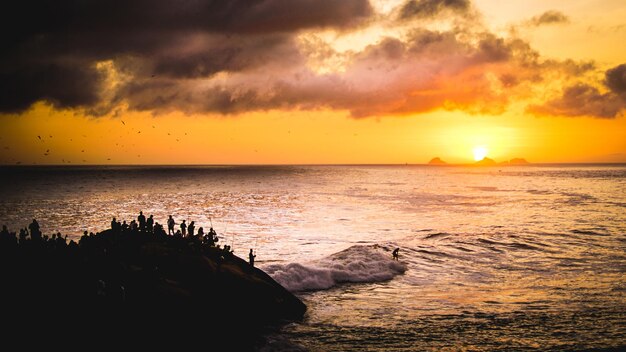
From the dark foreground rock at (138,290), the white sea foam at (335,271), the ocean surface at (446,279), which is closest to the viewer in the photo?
the dark foreground rock at (138,290)

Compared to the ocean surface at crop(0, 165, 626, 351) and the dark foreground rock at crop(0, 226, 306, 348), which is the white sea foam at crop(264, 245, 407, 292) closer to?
the ocean surface at crop(0, 165, 626, 351)

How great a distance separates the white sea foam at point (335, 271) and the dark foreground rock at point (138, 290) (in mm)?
4087

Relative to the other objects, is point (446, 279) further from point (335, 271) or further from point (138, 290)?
point (138, 290)

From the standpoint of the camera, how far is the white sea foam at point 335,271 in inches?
709

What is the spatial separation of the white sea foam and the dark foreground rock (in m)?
4.09

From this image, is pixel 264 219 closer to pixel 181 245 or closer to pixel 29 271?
pixel 181 245

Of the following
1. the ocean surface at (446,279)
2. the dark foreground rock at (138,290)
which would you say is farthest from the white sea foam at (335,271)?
the dark foreground rock at (138,290)

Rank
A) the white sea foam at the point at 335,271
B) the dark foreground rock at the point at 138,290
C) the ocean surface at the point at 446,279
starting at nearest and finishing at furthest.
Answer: the dark foreground rock at the point at 138,290, the ocean surface at the point at 446,279, the white sea foam at the point at 335,271

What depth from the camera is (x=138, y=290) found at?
10.4 m

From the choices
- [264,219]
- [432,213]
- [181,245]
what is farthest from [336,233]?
[181,245]

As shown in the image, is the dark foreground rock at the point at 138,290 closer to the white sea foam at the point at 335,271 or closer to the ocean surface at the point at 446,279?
the ocean surface at the point at 446,279

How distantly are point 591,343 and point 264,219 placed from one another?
36.3m

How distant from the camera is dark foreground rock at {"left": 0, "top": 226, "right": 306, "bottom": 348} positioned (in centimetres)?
968

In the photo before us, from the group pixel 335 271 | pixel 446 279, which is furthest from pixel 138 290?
pixel 446 279
